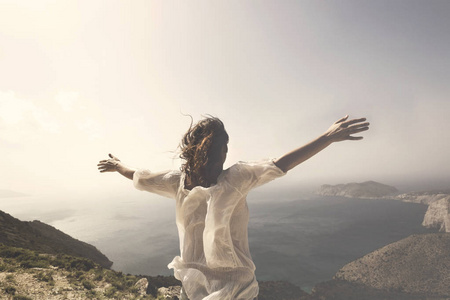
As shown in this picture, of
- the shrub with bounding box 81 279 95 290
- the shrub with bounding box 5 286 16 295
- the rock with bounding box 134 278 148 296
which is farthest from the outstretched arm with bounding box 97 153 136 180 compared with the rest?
the rock with bounding box 134 278 148 296

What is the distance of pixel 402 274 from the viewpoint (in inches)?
1831

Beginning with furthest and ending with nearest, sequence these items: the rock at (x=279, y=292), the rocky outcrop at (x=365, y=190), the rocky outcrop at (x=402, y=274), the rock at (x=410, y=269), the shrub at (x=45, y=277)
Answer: the rocky outcrop at (x=365, y=190) → the rock at (x=410, y=269) → the rocky outcrop at (x=402, y=274) → the rock at (x=279, y=292) → the shrub at (x=45, y=277)

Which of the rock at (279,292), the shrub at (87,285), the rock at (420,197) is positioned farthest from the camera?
the rock at (420,197)

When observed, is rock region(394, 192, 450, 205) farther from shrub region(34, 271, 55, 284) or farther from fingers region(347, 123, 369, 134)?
shrub region(34, 271, 55, 284)

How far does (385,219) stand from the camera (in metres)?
105

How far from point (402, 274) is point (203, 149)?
6614cm

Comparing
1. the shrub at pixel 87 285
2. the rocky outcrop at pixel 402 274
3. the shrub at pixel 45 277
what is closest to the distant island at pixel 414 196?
the rocky outcrop at pixel 402 274

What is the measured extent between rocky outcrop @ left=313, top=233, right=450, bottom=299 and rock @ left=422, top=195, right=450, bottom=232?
26.9 m

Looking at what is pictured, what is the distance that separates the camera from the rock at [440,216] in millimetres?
69312

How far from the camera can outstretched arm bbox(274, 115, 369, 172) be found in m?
1.29

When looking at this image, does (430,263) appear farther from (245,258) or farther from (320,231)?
(245,258)

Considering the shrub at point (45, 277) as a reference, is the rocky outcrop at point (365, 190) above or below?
below

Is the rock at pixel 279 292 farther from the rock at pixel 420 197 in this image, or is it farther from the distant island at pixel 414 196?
the rock at pixel 420 197

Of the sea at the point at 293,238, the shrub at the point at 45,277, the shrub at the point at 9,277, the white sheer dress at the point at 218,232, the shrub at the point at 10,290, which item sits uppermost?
the white sheer dress at the point at 218,232
